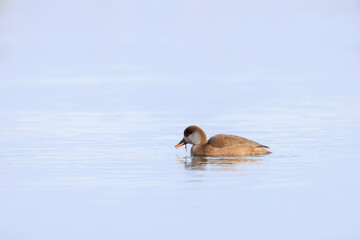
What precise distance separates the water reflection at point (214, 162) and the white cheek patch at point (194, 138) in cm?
55

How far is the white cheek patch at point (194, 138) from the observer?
18.3 metres

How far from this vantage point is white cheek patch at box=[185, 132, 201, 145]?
18297 mm

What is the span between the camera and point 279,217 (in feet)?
38.1

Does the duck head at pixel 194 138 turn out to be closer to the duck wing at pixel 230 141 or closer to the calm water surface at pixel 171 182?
the calm water surface at pixel 171 182

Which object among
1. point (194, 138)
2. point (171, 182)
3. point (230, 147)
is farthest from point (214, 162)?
point (171, 182)

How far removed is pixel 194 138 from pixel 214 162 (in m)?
1.75

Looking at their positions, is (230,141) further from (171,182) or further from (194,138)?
(171,182)

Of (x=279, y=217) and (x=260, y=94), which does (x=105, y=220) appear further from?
A: (x=260, y=94)

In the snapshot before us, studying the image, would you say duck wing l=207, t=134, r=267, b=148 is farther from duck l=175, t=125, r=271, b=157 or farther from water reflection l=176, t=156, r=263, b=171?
water reflection l=176, t=156, r=263, b=171

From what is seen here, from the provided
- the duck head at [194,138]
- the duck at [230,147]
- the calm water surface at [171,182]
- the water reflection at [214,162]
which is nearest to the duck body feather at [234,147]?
the duck at [230,147]

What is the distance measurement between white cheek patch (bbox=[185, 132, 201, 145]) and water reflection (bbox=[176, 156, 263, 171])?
546 mm

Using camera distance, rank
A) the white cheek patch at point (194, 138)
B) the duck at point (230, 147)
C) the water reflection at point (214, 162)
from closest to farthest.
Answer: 1. the water reflection at point (214, 162)
2. the duck at point (230, 147)
3. the white cheek patch at point (194, 138)

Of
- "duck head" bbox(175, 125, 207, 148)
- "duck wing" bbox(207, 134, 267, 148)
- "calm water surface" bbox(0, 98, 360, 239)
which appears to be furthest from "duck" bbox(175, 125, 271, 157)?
"calm water surface" bbox(0, 98, 360, 239)

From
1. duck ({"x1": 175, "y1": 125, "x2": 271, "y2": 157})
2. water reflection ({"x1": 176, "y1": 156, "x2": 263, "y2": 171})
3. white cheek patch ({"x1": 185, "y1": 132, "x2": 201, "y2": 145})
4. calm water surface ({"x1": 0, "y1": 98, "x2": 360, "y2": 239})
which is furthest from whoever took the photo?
white cheek patch ({"x1": 185, "y1": 132, "x2": 201, "y2": 145})
